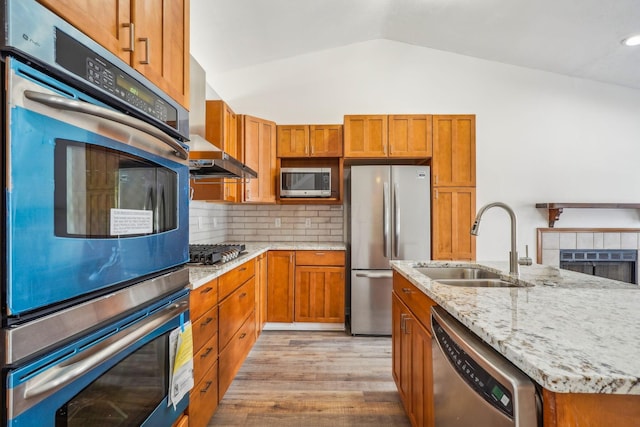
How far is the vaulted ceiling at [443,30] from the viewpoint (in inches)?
106

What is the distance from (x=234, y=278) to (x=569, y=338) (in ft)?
5.94

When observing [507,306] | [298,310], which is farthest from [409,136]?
[507,306]

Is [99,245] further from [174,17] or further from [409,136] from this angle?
[409,136]

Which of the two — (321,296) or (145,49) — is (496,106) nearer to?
(321,296)

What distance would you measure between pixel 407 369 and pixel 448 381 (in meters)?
0.74

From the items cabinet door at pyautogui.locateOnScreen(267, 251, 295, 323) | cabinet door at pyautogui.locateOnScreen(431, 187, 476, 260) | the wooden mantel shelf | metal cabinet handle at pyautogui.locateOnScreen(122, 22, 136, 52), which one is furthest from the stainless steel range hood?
the wooden mantel shelf

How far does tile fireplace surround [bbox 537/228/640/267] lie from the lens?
3.63 m

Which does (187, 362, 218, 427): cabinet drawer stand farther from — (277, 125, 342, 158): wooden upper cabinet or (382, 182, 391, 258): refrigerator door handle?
(277, 125, 342, 158): wooden upper cabinet

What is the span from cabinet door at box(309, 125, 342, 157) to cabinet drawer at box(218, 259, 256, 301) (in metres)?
1.55

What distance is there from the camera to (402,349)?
5.80 feet

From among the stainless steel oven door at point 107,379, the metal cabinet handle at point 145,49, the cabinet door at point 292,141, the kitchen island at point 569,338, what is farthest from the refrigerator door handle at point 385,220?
the metal cabinet handle at point 145,49

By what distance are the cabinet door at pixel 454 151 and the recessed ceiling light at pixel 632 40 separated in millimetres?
1606

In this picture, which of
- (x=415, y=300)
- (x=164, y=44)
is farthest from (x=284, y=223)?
(x=164, y=44)

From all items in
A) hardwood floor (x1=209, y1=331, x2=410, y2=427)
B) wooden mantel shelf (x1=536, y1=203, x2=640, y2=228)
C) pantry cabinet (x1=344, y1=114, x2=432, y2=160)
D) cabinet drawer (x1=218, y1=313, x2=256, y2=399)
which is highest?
pantry cabinet (x1=344, y1=114, x2=432, y2=160)
